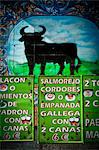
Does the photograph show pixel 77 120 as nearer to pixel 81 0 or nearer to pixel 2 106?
pixel 2 106

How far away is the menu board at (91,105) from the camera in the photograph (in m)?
8.45

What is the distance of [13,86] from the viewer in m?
8.59

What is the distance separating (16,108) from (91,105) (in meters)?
1.68

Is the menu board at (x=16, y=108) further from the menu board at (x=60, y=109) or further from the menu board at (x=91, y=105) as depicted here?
the menu board at (x=91, y=105)

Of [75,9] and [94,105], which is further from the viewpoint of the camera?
[75,9]

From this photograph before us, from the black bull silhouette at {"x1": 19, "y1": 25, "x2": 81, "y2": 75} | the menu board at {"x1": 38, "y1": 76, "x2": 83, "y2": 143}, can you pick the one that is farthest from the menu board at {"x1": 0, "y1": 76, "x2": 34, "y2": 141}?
the black bull silhouette at {"x1": 19, "y1": 25, "x2": 81, "y2": 75}

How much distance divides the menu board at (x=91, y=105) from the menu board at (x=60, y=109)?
0.11 metres

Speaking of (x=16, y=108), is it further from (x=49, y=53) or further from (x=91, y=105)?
(x=91, y=105)

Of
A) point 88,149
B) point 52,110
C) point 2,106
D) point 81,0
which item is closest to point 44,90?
point 52,110

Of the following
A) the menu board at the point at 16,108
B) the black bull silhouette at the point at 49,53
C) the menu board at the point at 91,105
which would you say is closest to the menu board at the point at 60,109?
the menu board at the point at 91,105

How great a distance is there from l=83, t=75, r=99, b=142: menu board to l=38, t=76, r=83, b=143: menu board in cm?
11

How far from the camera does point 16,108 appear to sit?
8594 millimetres

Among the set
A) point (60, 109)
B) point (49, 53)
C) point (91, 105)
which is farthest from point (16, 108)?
point (91, 105)

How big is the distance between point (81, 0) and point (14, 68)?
227 cm
